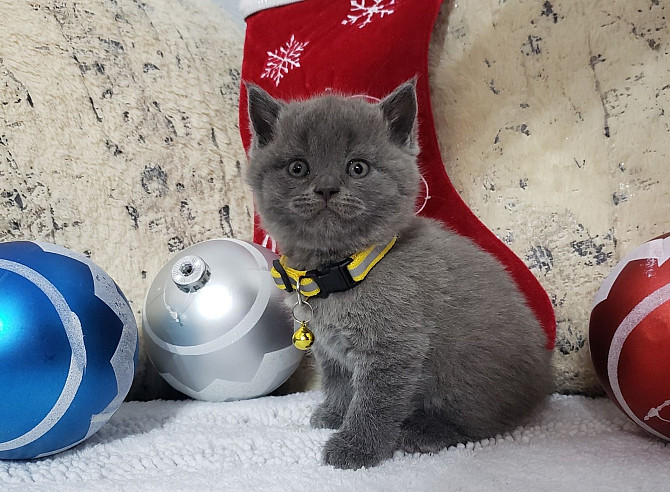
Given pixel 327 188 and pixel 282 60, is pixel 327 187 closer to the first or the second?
pixel 327 188

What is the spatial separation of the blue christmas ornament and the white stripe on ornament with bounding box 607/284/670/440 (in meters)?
0.73

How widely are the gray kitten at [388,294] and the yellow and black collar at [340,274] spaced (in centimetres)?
1

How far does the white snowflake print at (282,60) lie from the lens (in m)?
1.27

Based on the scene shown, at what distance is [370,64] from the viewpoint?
1185 millimetres

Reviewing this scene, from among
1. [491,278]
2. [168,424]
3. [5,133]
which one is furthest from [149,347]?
[491,278]

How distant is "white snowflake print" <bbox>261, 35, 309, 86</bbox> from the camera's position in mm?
1274

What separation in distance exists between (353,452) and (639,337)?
436 mm

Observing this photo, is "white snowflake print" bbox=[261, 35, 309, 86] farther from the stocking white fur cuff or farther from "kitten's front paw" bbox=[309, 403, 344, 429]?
"kitten's front paw" bbox=[309, 403, 344, 429]

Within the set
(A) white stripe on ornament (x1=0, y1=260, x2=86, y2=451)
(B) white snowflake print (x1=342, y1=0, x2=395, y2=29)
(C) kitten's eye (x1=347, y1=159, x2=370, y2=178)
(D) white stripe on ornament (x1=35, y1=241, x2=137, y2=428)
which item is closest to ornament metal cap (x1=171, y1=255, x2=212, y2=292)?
(D) white stripe on ornament (x1=35, y1=241, x2=137, y2=428)

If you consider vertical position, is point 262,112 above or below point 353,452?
above

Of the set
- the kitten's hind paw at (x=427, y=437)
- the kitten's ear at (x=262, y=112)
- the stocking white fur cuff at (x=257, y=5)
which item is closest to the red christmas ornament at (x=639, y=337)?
the kitten's hind paw at (x=427, y=437)

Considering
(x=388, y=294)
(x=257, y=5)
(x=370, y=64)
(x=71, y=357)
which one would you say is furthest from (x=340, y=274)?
(x=257, y=5)

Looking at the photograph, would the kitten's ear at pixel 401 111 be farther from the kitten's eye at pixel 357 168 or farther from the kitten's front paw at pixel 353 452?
the kitten's front paw at pixel 353 452

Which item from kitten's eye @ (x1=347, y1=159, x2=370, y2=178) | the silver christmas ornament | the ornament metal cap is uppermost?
kitten's eye @ (x1=347, y1=159, x2=370, y2=178)
